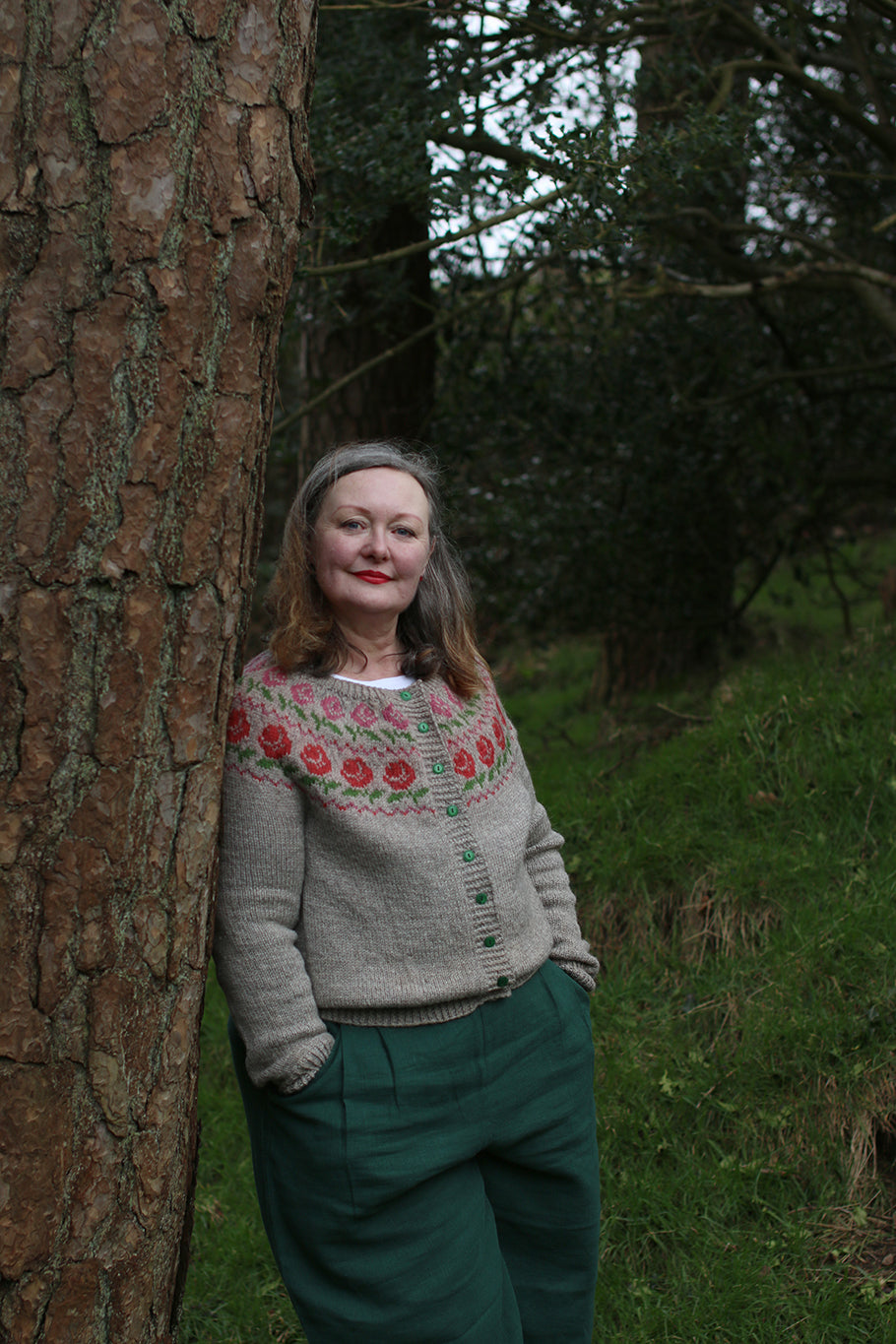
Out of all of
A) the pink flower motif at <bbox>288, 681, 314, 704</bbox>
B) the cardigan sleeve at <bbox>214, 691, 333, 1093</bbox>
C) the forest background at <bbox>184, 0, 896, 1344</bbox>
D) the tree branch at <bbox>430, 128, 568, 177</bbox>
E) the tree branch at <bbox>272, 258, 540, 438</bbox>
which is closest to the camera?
the cardigan sleeve at <bbox>214, 691, 333, 1093</bbox>

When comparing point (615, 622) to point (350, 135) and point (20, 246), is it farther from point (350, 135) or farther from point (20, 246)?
point (20, 246)

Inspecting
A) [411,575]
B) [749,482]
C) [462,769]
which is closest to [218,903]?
[462,769]

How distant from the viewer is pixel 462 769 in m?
2.06

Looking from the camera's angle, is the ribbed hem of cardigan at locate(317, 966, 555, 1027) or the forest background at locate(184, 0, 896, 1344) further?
the forest background at locate(184, 0, 896, 1344)

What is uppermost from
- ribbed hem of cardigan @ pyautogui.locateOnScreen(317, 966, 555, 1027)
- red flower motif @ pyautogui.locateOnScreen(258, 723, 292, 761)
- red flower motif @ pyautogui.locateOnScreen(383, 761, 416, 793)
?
red flower motif @ pyautogui.locateOnScreen(258, 723, 292, 761)

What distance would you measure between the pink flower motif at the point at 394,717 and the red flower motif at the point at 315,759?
0.16 m

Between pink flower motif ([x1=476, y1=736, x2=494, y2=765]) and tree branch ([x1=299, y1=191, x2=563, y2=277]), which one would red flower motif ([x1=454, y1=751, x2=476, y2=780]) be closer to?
pink flower motif ([x1=476, y1=736, x2=494, y2=765])

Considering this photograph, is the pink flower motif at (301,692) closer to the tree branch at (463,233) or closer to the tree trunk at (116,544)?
the tree trunk at (116,544)

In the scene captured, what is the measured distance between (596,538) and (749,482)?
0.97m

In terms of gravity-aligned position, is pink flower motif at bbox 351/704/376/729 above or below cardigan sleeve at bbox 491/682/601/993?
above

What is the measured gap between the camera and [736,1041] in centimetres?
318

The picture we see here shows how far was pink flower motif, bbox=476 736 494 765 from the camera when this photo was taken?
2119 mm

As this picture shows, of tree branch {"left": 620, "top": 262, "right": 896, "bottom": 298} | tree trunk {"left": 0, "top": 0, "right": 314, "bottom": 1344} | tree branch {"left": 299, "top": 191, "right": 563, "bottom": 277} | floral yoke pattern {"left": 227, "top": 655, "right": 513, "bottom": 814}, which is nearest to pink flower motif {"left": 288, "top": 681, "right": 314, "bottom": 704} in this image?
floral yoke pattern {"left": 227, "top": 655, "right": 513, "bottom": 814}

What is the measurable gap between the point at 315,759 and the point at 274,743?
2.9 inches
